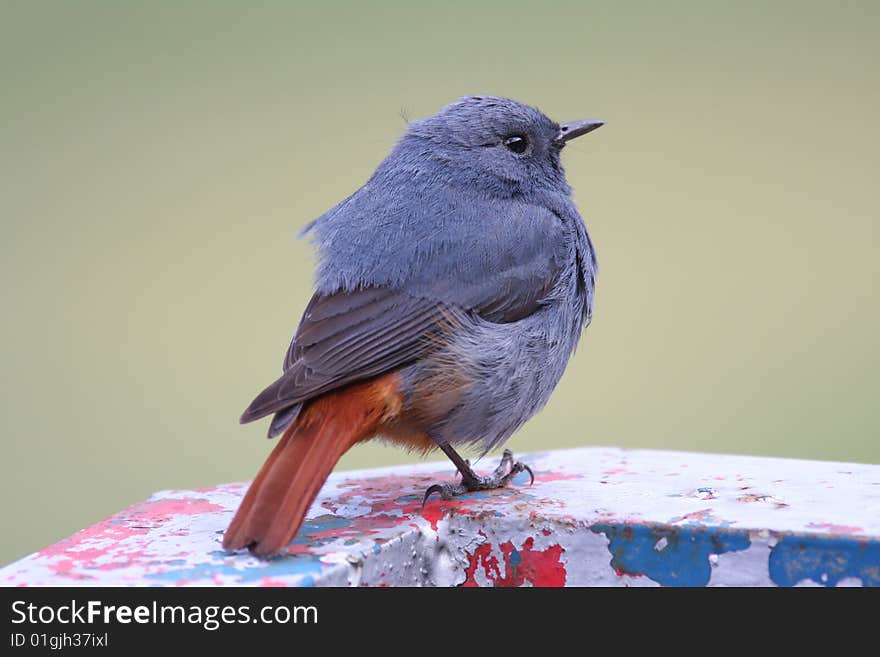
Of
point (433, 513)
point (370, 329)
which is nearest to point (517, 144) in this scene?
point (370, 329)

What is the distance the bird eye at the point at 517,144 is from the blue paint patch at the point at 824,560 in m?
1.96

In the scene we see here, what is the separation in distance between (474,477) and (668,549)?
90cm

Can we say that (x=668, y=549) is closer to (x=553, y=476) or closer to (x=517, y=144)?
(x=553, y=476)

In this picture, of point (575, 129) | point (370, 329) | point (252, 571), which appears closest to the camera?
point (252, 571)

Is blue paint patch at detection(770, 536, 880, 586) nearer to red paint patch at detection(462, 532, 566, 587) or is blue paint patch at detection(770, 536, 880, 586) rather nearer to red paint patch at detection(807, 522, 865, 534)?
red paint patch at detection(807, 522, 865, 534)

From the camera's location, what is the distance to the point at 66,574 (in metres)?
2.39

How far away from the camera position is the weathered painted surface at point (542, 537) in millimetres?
2432

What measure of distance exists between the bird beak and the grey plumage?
0.29 m

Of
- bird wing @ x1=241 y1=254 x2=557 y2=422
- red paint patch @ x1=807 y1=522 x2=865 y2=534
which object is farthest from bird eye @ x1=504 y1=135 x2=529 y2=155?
Answer: red paint patch @ x1=807 y1=522 x2=865 y2=534

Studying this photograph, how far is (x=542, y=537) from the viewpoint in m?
2.77

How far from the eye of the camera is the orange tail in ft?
8.19

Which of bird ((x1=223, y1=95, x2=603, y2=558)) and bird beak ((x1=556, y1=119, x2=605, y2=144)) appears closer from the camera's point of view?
bird ((x1=223, y1=95, x2=603, y2=558))

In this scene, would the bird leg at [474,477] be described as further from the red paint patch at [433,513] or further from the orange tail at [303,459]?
the orange tail at [303,459]
